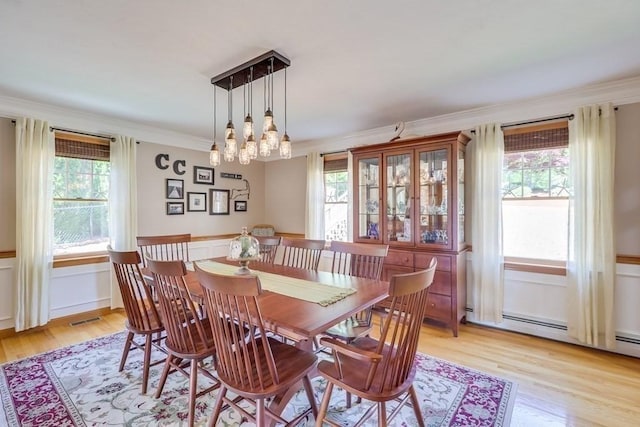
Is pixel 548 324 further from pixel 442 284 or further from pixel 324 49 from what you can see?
pixel 324 49

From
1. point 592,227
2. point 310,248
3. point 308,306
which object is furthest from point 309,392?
point 592,227

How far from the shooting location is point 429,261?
3.34m

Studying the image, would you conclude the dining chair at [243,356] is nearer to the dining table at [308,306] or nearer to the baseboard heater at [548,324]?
the dining table at [308,306]

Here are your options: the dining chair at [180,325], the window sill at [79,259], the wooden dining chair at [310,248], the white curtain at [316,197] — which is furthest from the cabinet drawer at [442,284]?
the window sill at [79,259]

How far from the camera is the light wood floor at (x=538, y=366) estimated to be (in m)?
1.97

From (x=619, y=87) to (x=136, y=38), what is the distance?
384 centimetres

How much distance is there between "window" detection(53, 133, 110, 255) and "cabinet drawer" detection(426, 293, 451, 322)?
3987mm

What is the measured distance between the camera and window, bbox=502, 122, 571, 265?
3.03m

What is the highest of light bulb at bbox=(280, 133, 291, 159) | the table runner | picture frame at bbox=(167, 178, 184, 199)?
light bulb at bbox=(280, 133, 291, 159)

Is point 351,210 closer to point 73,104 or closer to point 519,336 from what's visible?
point 519,336

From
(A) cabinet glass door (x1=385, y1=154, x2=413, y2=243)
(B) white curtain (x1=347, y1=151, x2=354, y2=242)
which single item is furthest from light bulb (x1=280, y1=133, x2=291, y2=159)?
(B) white curtain (x1=347, y1=151, x2=354, y2=242)

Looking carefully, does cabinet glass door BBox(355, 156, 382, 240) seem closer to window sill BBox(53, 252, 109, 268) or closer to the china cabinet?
the china cabinet

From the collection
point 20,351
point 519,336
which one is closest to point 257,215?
point 20,351

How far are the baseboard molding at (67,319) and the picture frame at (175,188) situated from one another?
162 centimetres
